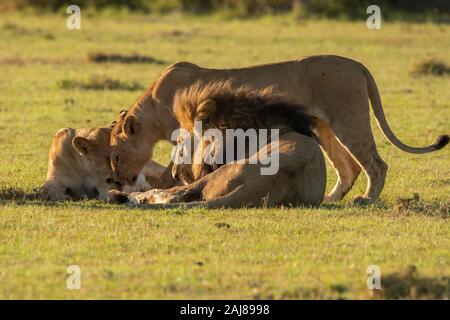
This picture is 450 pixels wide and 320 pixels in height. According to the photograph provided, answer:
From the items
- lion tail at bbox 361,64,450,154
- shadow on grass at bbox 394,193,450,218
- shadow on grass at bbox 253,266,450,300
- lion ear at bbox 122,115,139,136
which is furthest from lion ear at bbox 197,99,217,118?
shadow on grass at bbox 253,266,450,300

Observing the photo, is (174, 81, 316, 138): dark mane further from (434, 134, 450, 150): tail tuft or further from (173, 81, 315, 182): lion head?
(434, 134, 450, 150): tail tuft

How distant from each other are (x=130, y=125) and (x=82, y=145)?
→ 14.1 inches

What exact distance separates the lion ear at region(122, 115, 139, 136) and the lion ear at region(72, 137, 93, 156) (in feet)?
0.88

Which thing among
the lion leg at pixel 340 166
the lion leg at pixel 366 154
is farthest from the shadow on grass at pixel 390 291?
the lion leg at pixel 340 166

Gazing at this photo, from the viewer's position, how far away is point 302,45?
66.6 feet

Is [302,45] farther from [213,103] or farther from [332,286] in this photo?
[332,286]

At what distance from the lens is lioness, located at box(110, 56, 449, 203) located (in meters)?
7.59

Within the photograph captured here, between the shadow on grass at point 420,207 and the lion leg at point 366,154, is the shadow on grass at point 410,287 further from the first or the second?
the lion leg at point 366,154

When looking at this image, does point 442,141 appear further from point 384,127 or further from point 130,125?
point 130,125

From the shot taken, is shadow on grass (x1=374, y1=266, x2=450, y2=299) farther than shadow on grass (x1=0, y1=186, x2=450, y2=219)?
No

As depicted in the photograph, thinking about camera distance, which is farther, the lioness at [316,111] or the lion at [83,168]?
the lion at [83,168]

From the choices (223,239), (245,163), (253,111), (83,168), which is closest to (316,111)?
(253,111)

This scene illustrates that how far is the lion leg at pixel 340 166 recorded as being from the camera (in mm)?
7969

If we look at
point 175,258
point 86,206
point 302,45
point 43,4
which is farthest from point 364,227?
point 43,4
